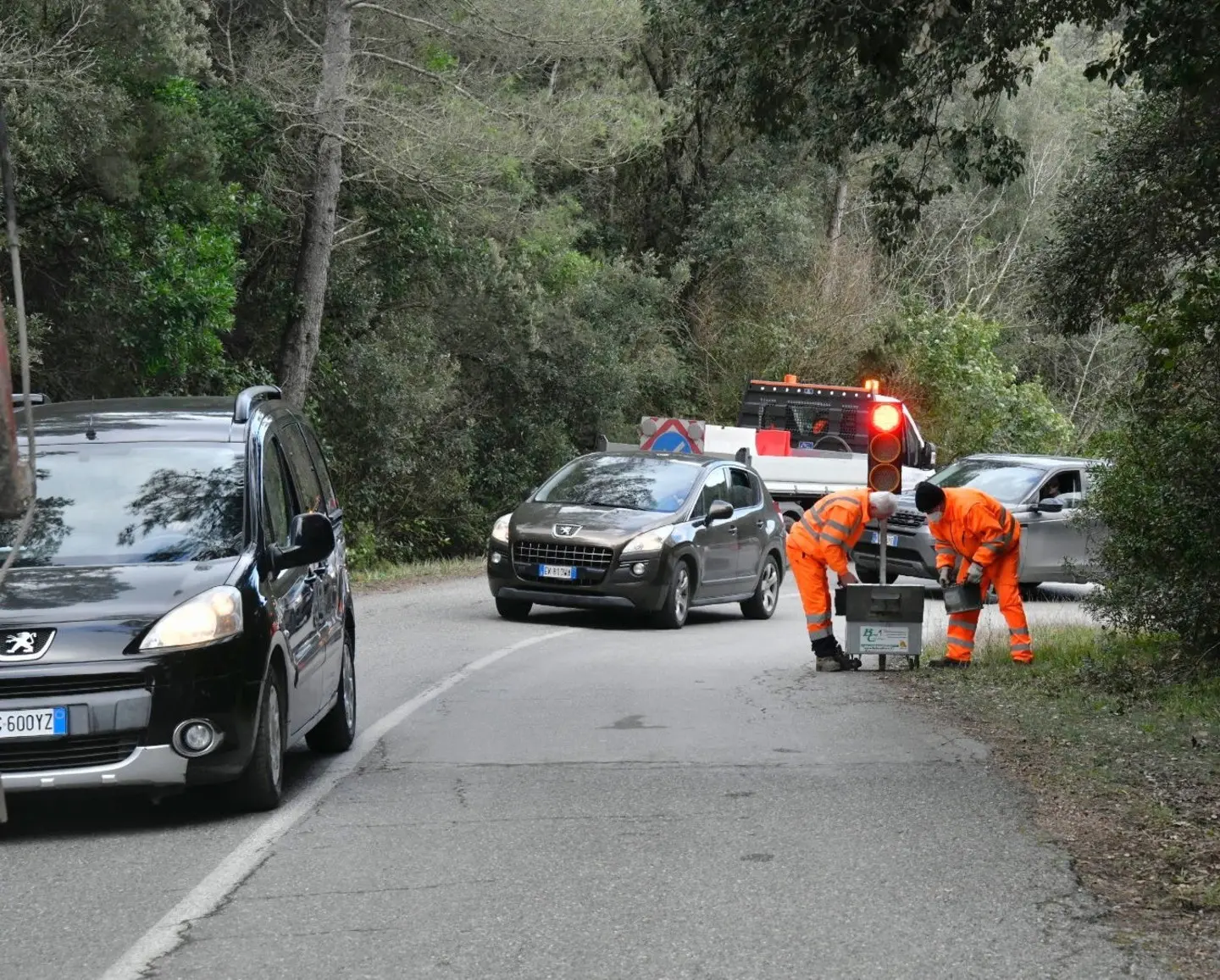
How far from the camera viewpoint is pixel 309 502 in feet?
32.6

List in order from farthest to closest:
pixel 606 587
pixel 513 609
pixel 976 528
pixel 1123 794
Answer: pixel 513 609, pixel 606 587, pixel 976 528, pixel 1123 794

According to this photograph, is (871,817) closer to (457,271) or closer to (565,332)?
(457,271)

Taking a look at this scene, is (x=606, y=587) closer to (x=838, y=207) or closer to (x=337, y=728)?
(x=337, y=728)

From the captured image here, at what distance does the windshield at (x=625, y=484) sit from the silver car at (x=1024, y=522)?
445 centimetres

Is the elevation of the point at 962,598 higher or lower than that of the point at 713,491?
lower

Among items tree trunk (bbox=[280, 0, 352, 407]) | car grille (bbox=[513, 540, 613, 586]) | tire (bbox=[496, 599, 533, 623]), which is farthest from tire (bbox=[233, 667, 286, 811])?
tree trunk (bbox=[280, 0, 352, 407])

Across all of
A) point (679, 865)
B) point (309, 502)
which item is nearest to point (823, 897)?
point (679, 865)

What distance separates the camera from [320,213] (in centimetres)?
2742

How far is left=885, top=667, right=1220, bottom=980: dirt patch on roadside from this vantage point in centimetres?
649

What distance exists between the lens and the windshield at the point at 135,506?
27.1 feet

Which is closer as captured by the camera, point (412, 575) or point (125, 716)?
point (125, 716)

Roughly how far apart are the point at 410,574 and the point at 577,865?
18505 mm

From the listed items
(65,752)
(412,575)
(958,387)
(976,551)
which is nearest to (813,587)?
(976,551)

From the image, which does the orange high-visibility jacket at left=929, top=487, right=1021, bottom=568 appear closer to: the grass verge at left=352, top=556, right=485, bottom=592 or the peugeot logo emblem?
the peugeot logo emblem
